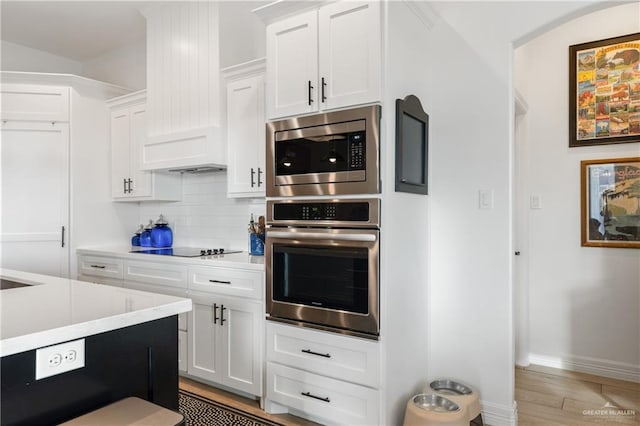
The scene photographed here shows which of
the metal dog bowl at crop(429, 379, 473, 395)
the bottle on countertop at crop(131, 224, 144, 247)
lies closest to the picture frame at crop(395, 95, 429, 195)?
the metal dog bowl at crop(429, 379, 473, 395)

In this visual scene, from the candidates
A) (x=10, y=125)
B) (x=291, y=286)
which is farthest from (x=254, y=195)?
(x=10, y=125)

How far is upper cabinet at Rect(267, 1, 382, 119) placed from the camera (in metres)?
2.24

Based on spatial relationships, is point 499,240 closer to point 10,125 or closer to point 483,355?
point 483,355

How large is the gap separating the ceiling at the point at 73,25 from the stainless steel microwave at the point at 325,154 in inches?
81.7

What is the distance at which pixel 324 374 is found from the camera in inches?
94.5

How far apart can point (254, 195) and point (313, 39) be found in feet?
3.70

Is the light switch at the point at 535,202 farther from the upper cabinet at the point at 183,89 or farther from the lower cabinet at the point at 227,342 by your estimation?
the upper cabinet at the point at 183,89

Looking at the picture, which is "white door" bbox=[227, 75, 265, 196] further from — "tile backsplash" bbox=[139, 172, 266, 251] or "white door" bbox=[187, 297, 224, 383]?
"white door" bbox=[187, 297, 224, 383]

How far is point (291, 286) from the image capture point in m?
2.53

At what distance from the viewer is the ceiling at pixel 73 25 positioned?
368cm

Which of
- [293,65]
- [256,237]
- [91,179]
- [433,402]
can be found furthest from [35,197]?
[433,402]

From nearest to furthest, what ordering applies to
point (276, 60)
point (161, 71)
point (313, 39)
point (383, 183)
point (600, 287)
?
1. point (383, 183)
2. point (313, 39)
3. point (276, 60)
4. point (600, 287)
5. point (161, 71)

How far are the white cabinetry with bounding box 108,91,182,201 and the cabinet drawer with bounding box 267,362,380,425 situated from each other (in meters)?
2.02

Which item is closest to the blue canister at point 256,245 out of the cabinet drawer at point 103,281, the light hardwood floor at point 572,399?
the cabinet drawer at point 103,281
